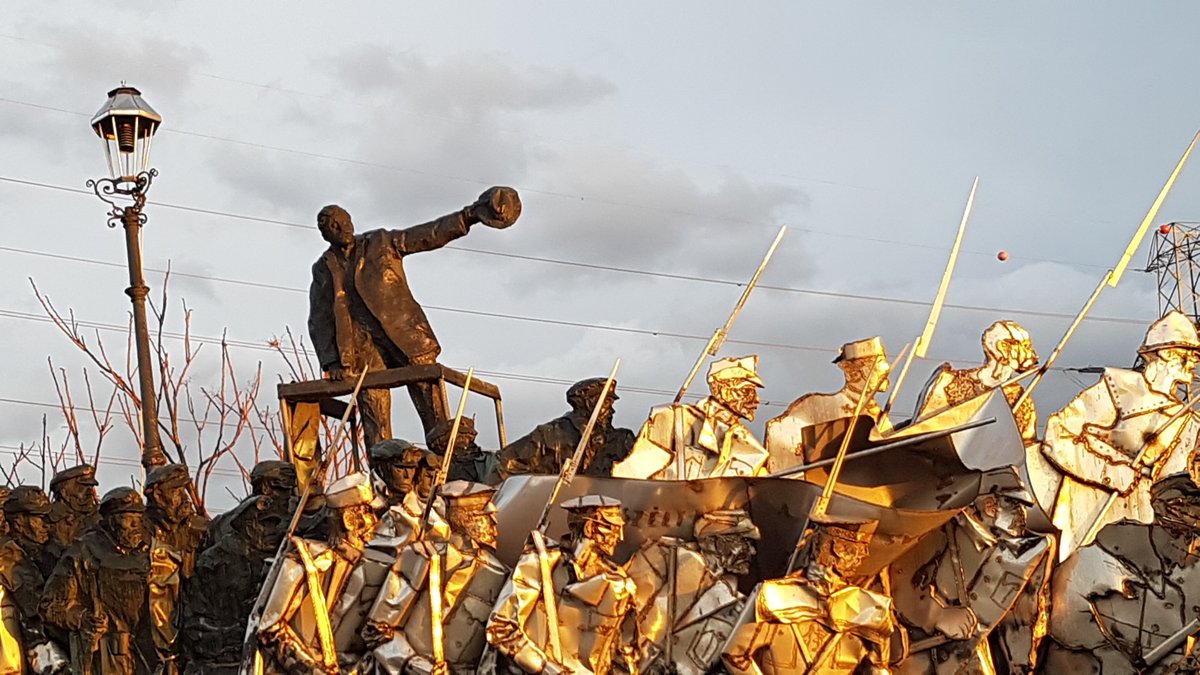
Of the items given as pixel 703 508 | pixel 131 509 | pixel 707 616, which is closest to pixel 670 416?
pixel 703 508

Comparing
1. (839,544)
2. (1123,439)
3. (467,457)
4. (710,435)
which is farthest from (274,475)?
(1123,439)

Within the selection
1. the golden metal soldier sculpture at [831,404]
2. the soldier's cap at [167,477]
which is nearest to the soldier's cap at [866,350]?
the golden metal soldier sculpture at [831,404]

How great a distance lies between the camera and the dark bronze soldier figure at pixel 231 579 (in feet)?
61.7

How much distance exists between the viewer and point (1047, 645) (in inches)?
675

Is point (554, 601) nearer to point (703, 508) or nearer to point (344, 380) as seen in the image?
point (703, 508)

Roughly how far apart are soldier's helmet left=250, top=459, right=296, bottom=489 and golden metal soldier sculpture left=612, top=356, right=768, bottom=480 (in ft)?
8.73

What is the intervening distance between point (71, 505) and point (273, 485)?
2.73 m

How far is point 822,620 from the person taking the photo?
15578mm

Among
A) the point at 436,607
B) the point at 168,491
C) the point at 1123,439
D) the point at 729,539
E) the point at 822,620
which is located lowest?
the point at 822,620

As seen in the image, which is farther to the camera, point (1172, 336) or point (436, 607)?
point (1172, 336)

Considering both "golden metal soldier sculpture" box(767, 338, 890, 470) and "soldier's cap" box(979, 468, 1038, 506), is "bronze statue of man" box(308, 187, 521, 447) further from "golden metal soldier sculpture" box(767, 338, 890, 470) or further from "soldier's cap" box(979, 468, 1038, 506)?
"soldier's cap" box(979, 468, 1038, 506)

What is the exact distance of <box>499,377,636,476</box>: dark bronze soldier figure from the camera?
2028 cm

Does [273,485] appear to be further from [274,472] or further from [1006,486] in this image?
[1006,486]

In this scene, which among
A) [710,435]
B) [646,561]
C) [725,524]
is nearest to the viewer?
[646,561]
